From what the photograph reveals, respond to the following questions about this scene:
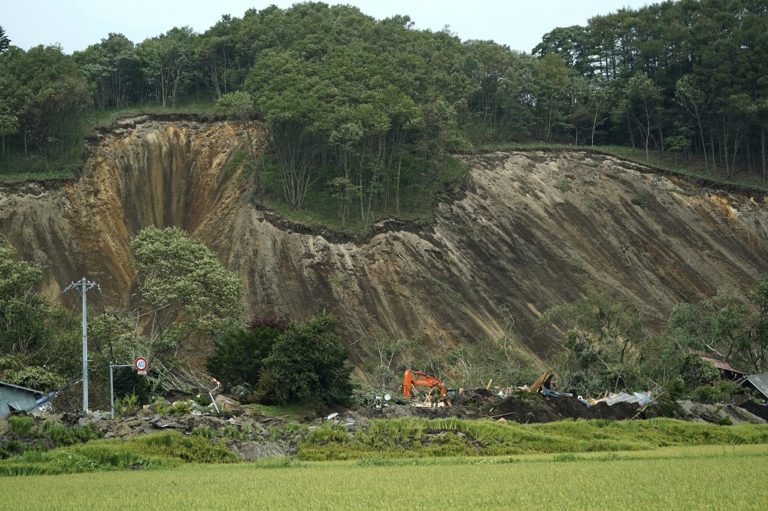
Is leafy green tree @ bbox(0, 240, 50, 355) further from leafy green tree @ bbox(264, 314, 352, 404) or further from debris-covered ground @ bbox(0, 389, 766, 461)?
A: leafy green tree @ bbox(264, 314, 352, 404)

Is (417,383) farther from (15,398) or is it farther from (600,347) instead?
(15,398)

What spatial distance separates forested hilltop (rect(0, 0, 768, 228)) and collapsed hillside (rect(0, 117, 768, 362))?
9.07ft

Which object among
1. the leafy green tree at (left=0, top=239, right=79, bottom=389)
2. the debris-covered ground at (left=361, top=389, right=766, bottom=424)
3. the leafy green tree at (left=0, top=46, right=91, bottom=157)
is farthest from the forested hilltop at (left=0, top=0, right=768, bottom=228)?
the debris-covered ground at (left=361, top=389, right=766, bottom=424)

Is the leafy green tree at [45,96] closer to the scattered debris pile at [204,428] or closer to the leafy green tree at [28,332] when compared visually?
the leafy green tree at [28,332]

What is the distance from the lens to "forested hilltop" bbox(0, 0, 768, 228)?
72.2m

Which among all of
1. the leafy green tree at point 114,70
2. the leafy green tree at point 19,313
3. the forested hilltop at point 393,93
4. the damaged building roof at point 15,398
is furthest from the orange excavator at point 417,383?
the leafy green tree at point 114,70

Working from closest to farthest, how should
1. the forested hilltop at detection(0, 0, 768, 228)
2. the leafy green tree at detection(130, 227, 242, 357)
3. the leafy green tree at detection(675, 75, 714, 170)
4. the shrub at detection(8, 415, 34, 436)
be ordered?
the shrub at detection(8, 415, 34, 436) < the leafy green tree at detection(130, 227, 242, 357) < the forested hilltop at detection(0, 0, 768, 228) < the leafy green tree at detection(675, 75, 714, 170)

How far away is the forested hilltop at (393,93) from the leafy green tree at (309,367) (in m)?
→ 27.6

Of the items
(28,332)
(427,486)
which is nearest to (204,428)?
(427,486)

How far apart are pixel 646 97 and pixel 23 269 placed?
190ft

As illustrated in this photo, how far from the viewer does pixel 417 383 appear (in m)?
50.5

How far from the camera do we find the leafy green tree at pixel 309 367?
4219cm

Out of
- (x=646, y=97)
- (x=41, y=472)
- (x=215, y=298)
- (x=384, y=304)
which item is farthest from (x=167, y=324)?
(x=646, y=97)

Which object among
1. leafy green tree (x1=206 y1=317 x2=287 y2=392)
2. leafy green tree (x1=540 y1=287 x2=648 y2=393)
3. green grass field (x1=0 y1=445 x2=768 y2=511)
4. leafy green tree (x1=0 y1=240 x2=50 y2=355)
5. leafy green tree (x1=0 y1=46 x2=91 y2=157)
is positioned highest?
leafy green tree (x1=0 y1=46 x2=91 y2=157)
